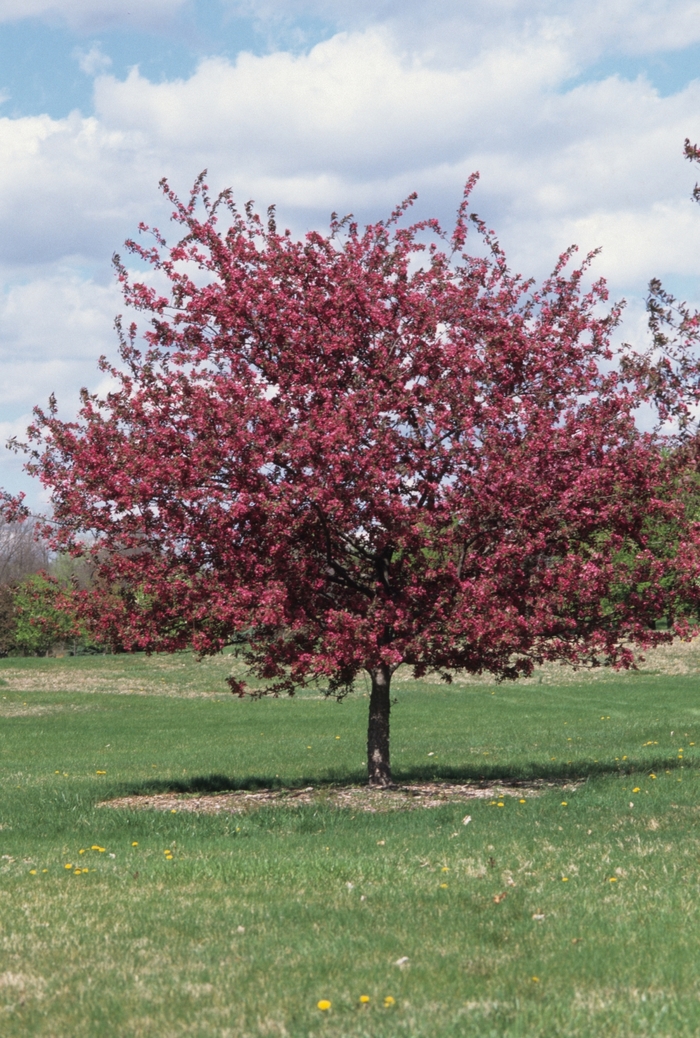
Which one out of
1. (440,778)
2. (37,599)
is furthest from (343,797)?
(37,599)

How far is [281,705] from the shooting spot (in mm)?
39562

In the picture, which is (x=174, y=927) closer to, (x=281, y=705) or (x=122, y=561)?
(x=122, y=561)

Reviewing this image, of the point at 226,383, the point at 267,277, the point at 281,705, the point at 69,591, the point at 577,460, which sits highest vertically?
the point at 267,277

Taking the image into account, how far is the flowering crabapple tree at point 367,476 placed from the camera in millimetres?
12781

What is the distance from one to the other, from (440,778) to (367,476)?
640cm

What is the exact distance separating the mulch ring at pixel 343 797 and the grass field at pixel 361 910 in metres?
0.23

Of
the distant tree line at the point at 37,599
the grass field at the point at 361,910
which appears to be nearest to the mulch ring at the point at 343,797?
the grass field at the point at 361,910

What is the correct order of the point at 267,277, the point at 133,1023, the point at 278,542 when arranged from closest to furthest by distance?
the point at 133,1023, the point at 278,542, the point at 267,277

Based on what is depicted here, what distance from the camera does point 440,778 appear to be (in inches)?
676

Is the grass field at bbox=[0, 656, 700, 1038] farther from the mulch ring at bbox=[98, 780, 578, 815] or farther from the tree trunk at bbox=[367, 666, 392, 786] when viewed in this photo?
the tree trunk at bbox=[367, 666, 392, 786]

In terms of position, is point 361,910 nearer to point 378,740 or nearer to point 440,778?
point 378,740

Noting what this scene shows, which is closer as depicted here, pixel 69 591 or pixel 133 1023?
pixel 133 1023

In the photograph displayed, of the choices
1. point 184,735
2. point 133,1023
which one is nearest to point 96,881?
point 133,1023

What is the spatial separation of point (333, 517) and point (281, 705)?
90.1 ft
